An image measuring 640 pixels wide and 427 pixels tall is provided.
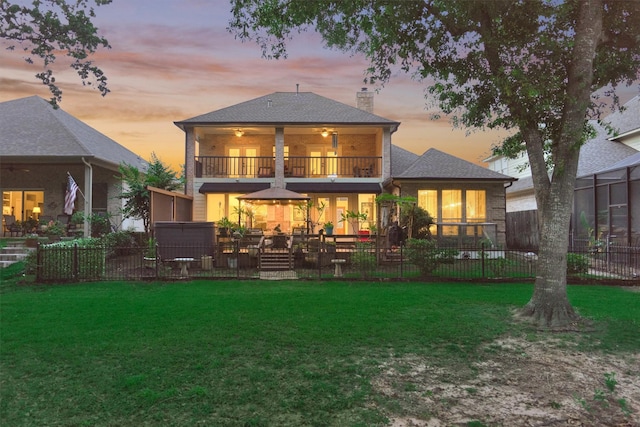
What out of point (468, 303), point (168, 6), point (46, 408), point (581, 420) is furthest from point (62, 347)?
point (168, 6)

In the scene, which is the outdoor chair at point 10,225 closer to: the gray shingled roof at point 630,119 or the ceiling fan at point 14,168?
the ceiling fan at point 14,168

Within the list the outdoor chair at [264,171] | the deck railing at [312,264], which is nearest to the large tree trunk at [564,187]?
the deck railing at [312,264]

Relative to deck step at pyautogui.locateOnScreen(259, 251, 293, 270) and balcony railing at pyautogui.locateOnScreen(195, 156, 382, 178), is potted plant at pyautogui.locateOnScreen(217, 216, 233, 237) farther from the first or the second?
balcony railing at pyautogui.locateOnScreen(195, 156, 382, 178)

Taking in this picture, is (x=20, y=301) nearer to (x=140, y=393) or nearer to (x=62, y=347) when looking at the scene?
(x=62, y=347)

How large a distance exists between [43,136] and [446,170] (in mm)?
18349

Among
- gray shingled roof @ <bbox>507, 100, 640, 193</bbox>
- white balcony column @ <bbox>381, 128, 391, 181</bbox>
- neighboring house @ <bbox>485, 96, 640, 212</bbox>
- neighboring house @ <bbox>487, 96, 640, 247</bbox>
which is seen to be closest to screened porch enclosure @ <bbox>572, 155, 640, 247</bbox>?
neighboring house @ <bbox>487, 96, 640, 247</bbox>

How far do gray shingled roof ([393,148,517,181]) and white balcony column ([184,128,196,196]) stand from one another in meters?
10.3

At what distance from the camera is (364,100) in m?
25.8

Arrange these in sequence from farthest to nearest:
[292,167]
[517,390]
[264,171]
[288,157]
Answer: [292,167] < [264,171] < [288,157] < [517,390]

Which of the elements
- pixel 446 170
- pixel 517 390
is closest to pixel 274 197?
pixel 446 170

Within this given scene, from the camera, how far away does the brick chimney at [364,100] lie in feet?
84.3

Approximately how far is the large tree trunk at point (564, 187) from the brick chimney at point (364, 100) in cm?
1811

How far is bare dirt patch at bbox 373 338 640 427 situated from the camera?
161 inches

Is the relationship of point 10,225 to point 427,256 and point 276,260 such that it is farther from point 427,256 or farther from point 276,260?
point 427,256
